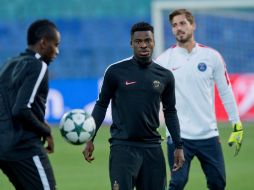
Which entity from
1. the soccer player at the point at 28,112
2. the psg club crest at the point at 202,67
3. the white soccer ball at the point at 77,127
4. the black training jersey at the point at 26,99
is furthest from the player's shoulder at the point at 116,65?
the psg club crest at the point at 202,67

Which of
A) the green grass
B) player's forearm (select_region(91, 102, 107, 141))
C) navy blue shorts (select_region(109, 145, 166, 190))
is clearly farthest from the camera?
the green grass

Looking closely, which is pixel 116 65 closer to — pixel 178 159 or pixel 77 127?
pixel 77 127

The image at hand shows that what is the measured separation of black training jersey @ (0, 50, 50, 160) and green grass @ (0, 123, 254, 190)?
494cm

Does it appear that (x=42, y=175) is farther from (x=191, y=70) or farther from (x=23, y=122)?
(x=191, y=70)

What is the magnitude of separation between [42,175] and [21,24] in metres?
26.0

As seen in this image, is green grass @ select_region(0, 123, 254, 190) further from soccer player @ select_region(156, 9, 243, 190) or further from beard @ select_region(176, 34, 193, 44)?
beard @ select_region(176, 34, 193, 44)

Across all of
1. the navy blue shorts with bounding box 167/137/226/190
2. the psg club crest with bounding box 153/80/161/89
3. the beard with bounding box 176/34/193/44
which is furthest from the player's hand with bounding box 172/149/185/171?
the beard with bounding box 176/34/193/44

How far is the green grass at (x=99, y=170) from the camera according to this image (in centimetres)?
1231

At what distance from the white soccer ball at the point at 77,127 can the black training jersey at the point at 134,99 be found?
0.33 metres

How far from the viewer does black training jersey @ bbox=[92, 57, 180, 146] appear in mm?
7816

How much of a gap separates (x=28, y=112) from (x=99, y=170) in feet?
24.7

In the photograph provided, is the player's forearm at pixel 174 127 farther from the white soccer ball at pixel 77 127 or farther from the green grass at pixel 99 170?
the green grass at pixel 99 170

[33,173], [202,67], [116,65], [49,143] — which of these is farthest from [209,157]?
[33,173]

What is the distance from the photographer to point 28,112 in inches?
269
